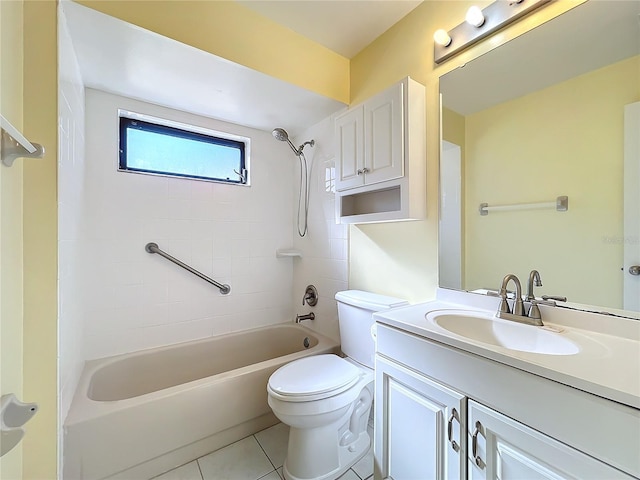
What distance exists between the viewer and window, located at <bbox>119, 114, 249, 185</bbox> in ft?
6.23

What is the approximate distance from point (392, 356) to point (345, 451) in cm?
74

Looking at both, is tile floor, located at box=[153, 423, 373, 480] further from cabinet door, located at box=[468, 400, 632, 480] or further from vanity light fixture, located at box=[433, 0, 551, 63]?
vanity light fixture, located at box=[433, 0, 551, 63]

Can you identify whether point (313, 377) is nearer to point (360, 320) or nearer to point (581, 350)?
point (360, 320)

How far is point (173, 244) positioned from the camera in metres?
1.99

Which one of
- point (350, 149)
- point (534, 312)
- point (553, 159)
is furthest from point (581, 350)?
point (350, 149)

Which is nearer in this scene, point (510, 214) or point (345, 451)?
point (510, 214)

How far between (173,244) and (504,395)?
6.71 ft

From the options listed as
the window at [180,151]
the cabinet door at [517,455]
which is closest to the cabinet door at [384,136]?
the cabinet door at [517,455]

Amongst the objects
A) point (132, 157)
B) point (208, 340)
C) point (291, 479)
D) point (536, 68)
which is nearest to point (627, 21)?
point (536, 68)

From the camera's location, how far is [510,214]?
1170mm

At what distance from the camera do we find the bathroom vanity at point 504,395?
1.96ft

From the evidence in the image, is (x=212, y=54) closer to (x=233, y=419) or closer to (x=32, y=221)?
(x=32, y=221)

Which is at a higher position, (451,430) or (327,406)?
(451,430)

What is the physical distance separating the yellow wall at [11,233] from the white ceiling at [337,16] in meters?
1.00
